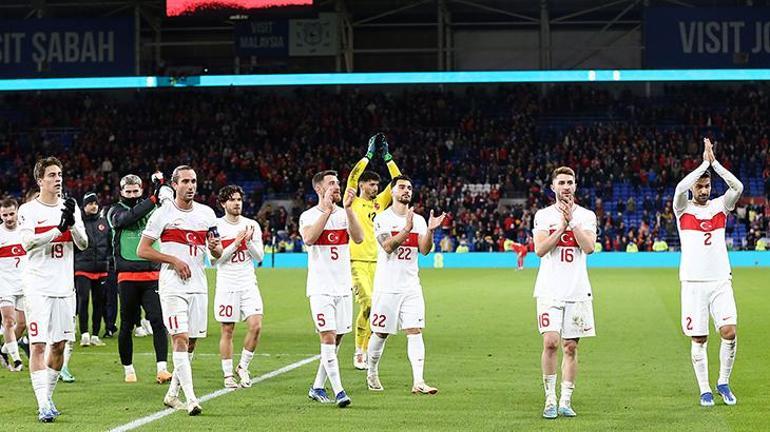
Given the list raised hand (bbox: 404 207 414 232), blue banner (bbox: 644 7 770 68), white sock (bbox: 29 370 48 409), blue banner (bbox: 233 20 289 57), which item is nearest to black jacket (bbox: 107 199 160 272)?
white sock (bbox: 29 370 48 409)

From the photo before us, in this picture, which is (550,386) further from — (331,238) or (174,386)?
(174,386)

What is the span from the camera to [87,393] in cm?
1256

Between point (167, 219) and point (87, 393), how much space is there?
2537mm

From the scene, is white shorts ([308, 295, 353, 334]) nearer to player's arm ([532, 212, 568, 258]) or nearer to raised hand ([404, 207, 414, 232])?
raised hand ([404, 207, 414, 232])

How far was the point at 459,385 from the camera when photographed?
13109 mm

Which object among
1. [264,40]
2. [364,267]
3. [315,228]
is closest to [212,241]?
[315,228]

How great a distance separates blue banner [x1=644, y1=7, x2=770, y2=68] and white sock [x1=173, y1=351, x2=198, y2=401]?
113 feet

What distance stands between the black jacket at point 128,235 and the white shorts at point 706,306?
226 inches

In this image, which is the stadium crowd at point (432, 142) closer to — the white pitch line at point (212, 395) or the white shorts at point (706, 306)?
the white pitch line at point (212, 395)

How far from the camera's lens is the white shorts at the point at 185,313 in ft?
36.1

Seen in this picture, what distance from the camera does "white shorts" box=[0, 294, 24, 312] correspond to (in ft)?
47.5

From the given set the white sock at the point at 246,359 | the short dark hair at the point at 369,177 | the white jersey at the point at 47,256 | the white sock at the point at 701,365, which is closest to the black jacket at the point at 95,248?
the white sock at the point at 246,359

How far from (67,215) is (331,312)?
9.02 feet

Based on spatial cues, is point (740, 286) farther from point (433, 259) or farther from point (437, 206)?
point (437, 206)
